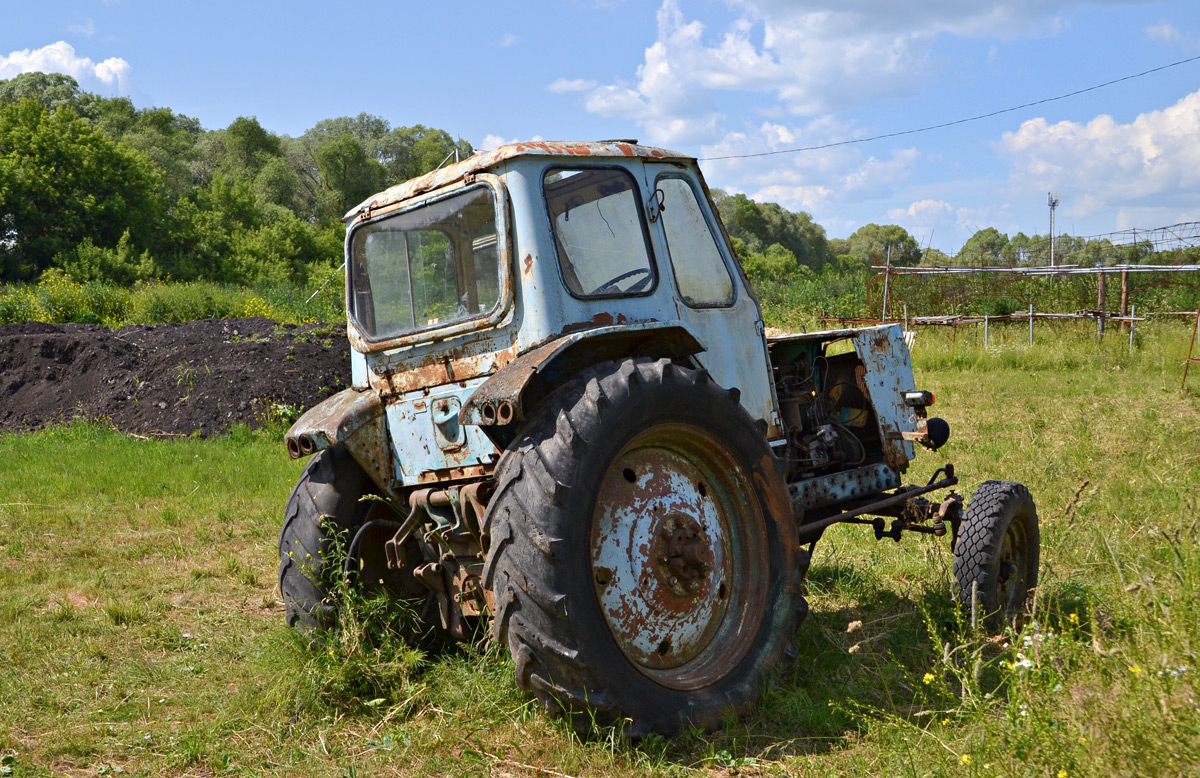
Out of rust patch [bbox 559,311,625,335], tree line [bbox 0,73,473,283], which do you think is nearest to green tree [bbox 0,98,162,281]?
tree line [bbox 0,73,473,283]

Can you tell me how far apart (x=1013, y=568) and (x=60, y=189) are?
42687 mm

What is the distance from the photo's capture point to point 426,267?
15.0 feet

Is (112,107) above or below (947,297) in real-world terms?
above

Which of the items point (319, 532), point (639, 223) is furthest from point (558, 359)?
point (319, 532)

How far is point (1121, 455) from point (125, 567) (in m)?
9.59

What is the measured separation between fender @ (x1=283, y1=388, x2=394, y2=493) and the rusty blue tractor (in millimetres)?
11

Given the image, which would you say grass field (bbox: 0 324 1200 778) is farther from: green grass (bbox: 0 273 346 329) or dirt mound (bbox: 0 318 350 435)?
green grass (bbox: 0 273 346 329)

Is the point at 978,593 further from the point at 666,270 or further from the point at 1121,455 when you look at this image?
the point at 1121,455

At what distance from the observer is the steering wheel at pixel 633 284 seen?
4.18m

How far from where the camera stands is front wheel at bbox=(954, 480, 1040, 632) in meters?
5.11

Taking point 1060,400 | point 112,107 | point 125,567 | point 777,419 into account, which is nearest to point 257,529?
point 125,567

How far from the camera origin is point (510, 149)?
397 centimetres

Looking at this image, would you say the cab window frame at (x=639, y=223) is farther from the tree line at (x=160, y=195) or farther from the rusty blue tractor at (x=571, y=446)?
the tree line at (x=160, y=195)

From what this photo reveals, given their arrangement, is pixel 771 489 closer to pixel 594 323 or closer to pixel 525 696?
pixel 594 323
